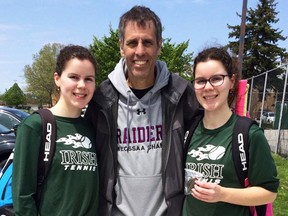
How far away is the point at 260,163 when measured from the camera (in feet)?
7.21

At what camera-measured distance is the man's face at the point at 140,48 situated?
8.74 ft

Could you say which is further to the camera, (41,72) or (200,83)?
(41,72)

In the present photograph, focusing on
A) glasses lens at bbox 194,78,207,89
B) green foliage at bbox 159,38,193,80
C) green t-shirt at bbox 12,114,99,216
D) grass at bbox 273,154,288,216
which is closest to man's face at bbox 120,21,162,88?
glasses lens at bbox 194,78,207,89

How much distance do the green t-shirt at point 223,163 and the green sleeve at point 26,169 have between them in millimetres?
959

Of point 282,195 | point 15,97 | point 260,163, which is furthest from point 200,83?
point 15,97

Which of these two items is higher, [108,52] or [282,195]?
[108,52]

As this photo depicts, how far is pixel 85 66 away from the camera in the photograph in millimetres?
2623

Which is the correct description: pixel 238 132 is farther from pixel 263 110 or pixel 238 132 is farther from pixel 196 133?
pixel 263 110

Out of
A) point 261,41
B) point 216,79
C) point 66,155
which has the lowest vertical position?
point 66,155

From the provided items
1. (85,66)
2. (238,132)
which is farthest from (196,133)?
(85,66)

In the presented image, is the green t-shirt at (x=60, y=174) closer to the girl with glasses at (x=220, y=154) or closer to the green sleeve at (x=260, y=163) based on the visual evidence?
the girl with glasses at (x=220, y=154)

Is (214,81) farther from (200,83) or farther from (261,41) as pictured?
(261,41)

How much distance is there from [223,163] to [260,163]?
0.69 ft

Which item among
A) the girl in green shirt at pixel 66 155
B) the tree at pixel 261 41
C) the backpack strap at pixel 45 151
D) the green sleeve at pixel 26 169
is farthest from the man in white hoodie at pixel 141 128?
the tree at pixel 261 41
